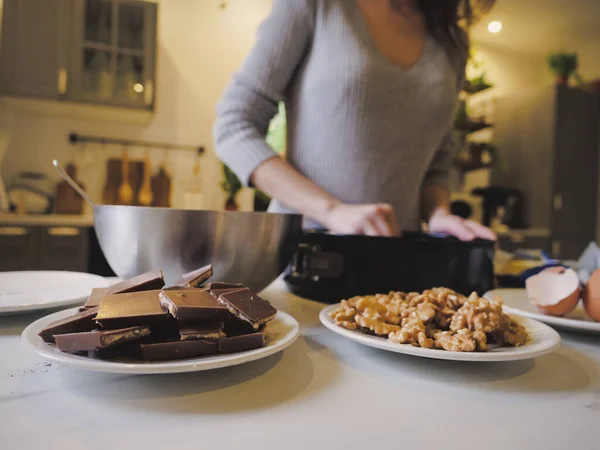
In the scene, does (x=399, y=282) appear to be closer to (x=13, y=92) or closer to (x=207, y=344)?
(x=207, y=344)

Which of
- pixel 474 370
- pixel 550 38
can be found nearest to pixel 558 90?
pixel 550 38

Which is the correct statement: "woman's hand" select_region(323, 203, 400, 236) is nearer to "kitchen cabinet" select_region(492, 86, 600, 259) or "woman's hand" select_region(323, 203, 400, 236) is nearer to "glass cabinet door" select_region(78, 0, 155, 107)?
"glass cabinet door" select_region(78, 0, 155, 107)

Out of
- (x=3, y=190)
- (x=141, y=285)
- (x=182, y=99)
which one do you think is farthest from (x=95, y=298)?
(x=182, y=99)

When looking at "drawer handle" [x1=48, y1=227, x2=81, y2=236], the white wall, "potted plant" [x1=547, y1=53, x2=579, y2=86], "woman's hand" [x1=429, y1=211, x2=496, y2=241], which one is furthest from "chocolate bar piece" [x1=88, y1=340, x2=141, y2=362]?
"potted plant" [x1=547, y1=53, x2=579, y2=86]

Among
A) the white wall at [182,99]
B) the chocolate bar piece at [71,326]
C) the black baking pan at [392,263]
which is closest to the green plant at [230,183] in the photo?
the white wall at [182,99]

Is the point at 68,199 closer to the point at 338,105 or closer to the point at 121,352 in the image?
the point at 338,105

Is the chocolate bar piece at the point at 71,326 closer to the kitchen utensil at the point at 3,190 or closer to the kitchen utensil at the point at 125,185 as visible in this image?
the kitchen utensil at the point at 3,190

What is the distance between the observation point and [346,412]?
0.30m

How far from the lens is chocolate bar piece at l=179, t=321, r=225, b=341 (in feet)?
1.11

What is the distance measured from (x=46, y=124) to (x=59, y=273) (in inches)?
96.8

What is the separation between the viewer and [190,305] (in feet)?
1.12

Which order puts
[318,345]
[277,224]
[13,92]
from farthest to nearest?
[13,92]
[277,224]
[318,345]

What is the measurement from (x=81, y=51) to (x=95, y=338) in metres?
2.69

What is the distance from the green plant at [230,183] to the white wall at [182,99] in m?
0.13
